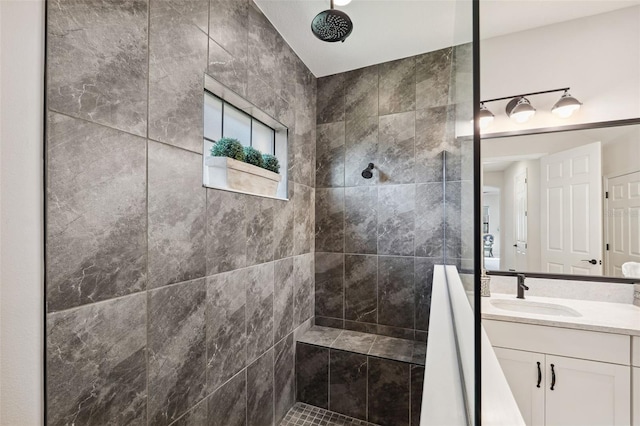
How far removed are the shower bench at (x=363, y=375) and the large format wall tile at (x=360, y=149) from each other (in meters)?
1.28

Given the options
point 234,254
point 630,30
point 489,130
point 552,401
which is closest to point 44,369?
point 234,254

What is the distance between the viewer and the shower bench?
1725 millimetres

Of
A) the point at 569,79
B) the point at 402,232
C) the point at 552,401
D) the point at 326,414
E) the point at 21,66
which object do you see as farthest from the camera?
the point at 402,232

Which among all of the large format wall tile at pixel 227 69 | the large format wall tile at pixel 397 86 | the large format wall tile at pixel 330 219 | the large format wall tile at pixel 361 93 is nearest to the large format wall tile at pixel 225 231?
the large format wall tile at pixel 227 69

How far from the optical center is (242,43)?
147 cm

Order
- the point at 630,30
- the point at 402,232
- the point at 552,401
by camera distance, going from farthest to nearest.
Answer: the point at 402,232
the point at 630,30
the point at 552,401

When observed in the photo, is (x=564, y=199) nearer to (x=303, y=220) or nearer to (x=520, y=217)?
(x=520, y=217)

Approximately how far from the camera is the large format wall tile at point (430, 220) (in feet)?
6.50

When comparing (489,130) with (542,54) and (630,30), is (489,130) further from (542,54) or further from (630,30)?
(630,30)

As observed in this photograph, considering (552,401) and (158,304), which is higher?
(158,304)

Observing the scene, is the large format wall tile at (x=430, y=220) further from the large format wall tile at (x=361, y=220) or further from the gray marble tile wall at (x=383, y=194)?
the large format wall tile at (x=361, y=220)

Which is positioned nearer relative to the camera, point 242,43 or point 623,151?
point 242,43

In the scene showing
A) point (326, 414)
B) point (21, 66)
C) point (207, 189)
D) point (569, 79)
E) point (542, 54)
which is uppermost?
point (542, 54)

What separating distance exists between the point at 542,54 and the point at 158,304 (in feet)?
8.67
